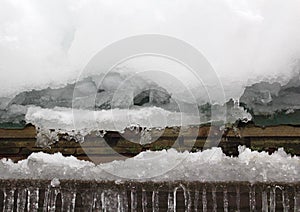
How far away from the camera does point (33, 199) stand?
2.08m

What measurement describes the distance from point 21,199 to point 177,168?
77 cm

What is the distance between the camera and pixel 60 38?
2.29 m

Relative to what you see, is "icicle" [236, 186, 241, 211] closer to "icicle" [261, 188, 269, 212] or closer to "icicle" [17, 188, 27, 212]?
"icicle" [261, 188, 269, 212]

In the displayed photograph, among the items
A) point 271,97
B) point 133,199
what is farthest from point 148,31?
point 133,199

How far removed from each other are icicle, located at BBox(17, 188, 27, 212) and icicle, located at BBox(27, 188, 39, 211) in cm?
2

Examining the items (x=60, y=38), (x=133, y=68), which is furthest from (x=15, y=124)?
(x=133, y=68)

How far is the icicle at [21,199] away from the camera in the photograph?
81.8 inches

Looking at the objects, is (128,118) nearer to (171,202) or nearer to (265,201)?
(171,202)

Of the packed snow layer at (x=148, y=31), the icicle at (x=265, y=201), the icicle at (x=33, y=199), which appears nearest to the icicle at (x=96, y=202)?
the icicle at (x=33, y=199)

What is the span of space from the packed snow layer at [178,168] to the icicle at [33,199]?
7 cm

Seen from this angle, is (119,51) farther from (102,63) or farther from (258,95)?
(258,95)

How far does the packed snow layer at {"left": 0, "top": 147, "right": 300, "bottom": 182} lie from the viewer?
201 cm

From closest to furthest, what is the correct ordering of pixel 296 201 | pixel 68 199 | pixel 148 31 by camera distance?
1. pixel 296 201
2. pixel 68 199
3. pixel 148 31

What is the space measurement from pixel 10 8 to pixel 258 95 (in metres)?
1.42
